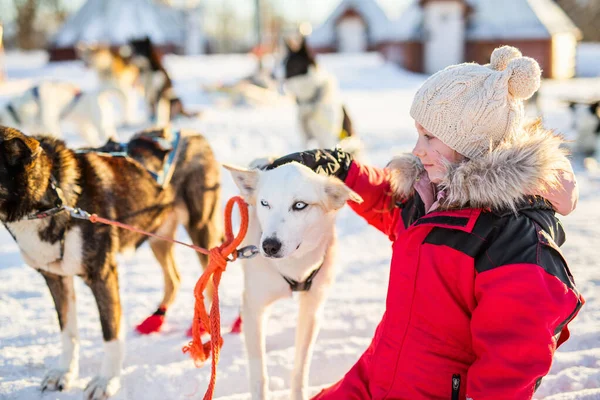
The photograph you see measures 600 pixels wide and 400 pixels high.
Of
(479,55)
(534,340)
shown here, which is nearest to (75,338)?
(534,340)

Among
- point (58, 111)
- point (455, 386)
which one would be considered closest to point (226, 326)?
point (455, 386)

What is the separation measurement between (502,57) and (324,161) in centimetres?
Answer: 87

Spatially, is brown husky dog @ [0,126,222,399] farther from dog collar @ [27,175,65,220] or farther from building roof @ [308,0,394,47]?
building roof @ [308,0,394,47]

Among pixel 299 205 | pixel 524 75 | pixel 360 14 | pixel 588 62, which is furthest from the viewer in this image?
pixel 360 14

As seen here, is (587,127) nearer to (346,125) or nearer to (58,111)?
(346,125)

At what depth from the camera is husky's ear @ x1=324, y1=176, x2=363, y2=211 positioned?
6.74ft

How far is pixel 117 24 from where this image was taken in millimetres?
21781

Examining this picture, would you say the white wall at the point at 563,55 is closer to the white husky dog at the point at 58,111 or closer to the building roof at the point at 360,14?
the building roof at the point at 360,14

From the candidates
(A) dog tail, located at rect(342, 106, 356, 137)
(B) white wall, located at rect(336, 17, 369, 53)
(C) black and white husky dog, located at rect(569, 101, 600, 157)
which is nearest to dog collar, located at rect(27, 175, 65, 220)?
(A) dog tail, located at rect(342, 106, 356, 137)

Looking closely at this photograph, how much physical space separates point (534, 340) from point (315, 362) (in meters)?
1.52

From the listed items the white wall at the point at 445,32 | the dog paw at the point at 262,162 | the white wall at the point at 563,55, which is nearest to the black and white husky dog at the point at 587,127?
the dog paw at the point at 262,162

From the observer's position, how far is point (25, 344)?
10.1ft

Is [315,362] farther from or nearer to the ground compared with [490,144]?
nearer to the ground

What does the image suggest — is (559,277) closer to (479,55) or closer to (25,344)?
(25,344)
